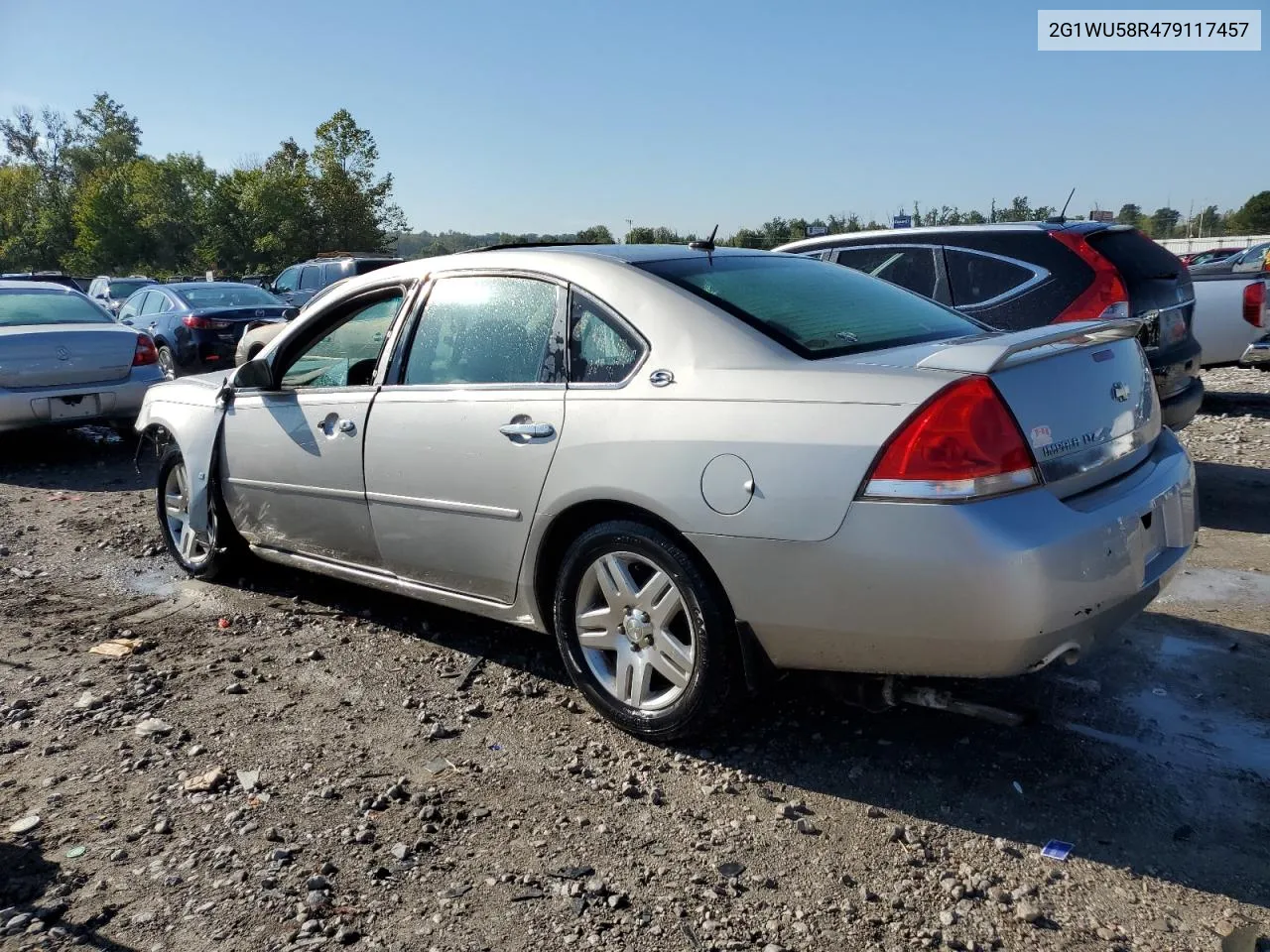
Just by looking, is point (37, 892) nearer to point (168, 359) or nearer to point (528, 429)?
point (528, 429)

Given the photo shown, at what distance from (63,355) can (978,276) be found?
7.34 metres

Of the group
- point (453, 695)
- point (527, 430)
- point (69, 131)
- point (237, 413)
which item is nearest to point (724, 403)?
point (527, 430)

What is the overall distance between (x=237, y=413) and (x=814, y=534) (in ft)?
10.4

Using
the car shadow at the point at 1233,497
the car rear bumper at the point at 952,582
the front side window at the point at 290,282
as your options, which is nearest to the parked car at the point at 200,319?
the front side window at the point at 290,282

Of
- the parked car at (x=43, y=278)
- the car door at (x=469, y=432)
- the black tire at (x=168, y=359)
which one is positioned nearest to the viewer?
the car door at (x=469, y=432)

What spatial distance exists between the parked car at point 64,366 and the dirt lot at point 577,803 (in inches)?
181

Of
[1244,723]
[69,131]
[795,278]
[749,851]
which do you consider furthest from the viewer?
[69,131]

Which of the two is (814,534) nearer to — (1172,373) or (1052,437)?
(1052,437)

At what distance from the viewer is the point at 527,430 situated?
345 cm

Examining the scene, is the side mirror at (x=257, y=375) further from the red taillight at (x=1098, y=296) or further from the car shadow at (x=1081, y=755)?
the red taillight at (x=1098, y=296)

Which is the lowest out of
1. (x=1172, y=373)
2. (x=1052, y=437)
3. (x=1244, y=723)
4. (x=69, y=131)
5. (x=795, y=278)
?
(x=1244, y=723)

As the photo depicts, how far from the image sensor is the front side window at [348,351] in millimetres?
4277

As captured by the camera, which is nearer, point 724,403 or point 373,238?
point 724,403

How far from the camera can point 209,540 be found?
16.6ft
